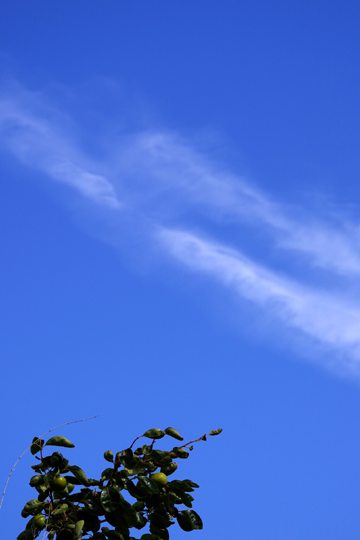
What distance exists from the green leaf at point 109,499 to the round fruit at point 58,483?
46 cm

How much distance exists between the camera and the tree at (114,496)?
15.5 feet

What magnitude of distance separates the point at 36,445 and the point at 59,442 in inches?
8.1

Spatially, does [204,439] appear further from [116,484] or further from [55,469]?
[55,469]

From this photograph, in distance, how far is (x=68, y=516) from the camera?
4.77 metres

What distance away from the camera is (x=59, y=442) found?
4.83 metres

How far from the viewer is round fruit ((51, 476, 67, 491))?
484cm

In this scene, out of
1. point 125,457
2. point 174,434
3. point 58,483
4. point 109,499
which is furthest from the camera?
point 174,434

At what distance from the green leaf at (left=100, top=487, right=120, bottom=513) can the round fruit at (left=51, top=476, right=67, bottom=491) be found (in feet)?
1.50

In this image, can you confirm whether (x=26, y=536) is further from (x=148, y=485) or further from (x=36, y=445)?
(x=148, y=485)

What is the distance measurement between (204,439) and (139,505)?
0.87 m

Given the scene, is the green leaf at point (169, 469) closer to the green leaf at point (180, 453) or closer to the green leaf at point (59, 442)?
the green leaf at point (180, 453)

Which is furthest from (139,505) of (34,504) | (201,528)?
(34,504)

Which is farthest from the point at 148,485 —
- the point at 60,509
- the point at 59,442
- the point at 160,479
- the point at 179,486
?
the point at 59,442

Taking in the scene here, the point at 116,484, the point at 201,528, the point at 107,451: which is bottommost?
the point at 201,528
